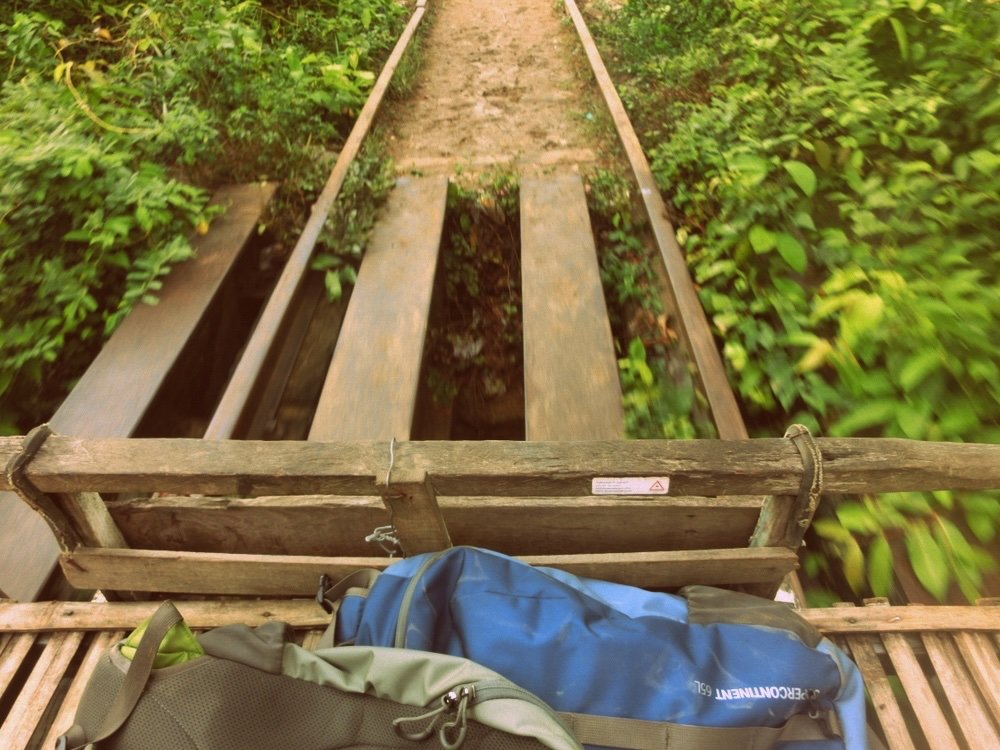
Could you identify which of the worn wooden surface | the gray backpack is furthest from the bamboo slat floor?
the gray backpack

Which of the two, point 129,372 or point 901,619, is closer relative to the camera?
point 901,619

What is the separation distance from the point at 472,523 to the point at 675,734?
82 centimetres

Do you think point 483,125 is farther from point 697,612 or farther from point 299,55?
point 697,612

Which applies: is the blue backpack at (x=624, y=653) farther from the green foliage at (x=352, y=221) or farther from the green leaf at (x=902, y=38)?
the green leaf at (x=902, y=38)

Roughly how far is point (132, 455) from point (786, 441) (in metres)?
1.81

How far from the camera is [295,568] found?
1866 mm

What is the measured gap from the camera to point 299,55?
16.5 feet

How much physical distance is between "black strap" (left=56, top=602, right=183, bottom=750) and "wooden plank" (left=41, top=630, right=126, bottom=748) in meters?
0.49

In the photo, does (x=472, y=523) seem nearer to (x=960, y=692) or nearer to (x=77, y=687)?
(x=77, y=687)

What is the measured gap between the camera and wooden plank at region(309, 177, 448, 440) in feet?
8.66

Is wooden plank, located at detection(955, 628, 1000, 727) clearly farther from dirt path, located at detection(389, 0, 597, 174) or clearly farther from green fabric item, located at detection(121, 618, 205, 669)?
dirt path, located at detection(389, 0, 597, 174)

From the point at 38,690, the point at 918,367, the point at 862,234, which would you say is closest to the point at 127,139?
the point at 38,690

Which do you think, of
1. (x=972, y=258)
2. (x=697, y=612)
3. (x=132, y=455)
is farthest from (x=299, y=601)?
(x=972, y=258)

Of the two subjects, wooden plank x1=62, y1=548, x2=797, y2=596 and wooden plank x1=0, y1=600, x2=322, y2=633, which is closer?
wooden plank x1=62, y1=548, x2=797, y2=596
